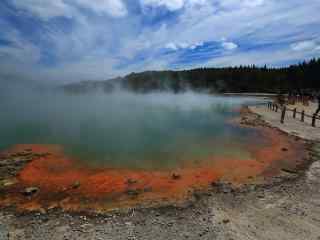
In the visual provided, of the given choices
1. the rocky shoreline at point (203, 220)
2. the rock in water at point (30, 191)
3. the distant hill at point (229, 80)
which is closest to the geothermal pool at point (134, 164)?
the rock in water at point (30, 191)

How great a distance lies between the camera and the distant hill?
177 feet

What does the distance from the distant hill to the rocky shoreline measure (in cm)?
5458

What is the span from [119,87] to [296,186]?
337 feet

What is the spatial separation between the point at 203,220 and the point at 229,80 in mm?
80294

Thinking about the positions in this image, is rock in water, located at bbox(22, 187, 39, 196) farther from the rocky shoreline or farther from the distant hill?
the distant hill

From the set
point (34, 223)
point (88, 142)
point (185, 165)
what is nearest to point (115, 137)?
point (88, 142)

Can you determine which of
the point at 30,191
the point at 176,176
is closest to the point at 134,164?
the point at 176,176

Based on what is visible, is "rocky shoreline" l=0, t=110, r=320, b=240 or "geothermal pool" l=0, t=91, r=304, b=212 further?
"geothermal pool" l=0, t=91, r=304, b=212

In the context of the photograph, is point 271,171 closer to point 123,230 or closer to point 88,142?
point 123,230

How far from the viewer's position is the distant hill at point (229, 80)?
53.9 meters

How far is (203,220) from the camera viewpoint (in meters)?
Result: 4.56

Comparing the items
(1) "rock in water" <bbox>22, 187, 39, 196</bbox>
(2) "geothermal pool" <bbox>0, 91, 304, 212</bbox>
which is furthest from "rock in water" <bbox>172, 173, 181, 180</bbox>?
(1) "rock in water" <bbox>22, 187, 39, 196</bbox>

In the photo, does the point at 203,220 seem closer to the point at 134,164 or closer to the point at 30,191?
the point at 134,164

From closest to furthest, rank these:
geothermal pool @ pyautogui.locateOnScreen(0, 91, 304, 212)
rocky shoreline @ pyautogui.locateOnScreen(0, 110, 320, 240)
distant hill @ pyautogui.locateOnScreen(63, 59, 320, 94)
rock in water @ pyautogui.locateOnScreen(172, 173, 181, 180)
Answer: rocky shoreline @ pyautogui.locateOnScreen(0, 110, 320, 240)
geothermal pool @ pyautogui.locateOnScreen(0, 91, 304, 212)
rock in water @ pyautogui.locateOnScreen(172, 173, 181, 180)
distant hill @ pyautogui.locateOnScreen(63, 59, 320, 94)
